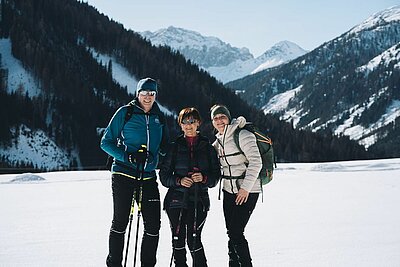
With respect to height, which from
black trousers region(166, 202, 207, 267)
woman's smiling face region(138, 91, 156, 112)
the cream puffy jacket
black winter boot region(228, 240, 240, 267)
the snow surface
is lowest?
the snow surface

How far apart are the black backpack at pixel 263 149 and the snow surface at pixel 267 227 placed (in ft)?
4.34

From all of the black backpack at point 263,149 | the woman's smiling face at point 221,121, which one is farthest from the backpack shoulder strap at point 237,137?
the woman's smiling face at point 221,121

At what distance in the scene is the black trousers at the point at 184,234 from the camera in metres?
4.55

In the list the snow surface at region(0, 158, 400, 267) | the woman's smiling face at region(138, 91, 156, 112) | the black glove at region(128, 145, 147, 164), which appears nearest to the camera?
the black glove at region(128, 145, 147, 164)

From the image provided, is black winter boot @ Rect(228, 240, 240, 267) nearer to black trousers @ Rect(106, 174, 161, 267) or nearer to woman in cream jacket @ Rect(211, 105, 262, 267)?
woman in cream jacket @ Rect(211, 105, 262, 267)

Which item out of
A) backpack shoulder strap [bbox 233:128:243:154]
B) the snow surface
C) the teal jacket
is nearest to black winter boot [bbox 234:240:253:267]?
the snow surface

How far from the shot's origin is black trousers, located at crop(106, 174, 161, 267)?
15.2 feet

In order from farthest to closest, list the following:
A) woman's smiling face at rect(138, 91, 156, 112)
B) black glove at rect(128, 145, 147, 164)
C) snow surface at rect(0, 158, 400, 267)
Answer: snow surface at rect(0, 158, 400, 267) < woman's smiling face at rect(138, 91, 156, 112) < black glove at rect(128, 145, 147, 164)

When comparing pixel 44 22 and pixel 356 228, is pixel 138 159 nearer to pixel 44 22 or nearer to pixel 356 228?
pixel 356 228

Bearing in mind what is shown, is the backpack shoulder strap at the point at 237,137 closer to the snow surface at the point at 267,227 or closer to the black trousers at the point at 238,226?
the black trousers at the point at 238,226

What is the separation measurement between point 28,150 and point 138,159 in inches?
2186

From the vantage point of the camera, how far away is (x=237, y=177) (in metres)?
4.63

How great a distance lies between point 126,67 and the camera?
295 ft

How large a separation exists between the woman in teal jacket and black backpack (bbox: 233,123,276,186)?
109 centimetres
